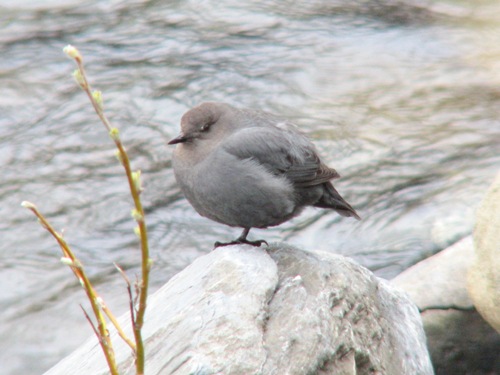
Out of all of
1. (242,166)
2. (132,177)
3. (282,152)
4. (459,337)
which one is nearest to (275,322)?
(242,166)

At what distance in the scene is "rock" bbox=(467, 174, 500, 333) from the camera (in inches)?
149

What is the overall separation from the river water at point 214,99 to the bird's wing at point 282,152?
5.92ft

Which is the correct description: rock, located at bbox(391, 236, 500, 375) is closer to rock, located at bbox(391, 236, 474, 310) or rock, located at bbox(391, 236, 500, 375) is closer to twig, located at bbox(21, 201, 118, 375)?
rock, located at bbox(391, 236, 474, 310)

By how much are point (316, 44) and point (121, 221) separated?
3.51m

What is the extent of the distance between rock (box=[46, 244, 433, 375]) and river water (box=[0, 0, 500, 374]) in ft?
7.11

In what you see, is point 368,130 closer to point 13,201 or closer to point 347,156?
point 347,156

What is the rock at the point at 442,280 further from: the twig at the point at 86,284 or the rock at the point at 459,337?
the twig at the point at 86,284

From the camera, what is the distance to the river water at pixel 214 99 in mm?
5836

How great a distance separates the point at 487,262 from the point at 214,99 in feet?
13.8

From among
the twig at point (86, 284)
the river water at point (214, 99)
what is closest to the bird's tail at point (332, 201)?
the river water at point (214, 99)

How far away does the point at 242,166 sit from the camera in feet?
12.4

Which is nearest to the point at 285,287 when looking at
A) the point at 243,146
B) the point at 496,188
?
the point at 243,146

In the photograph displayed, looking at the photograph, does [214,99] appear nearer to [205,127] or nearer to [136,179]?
[205,127]

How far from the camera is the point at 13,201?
641 centimetres
